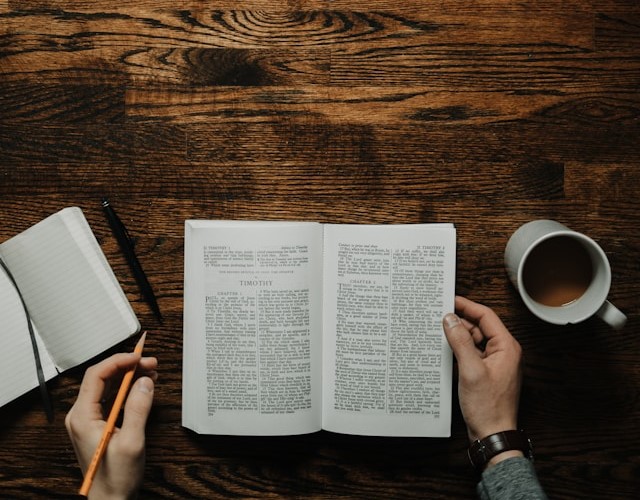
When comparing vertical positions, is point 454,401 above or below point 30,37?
below

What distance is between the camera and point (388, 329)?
0.84 meters

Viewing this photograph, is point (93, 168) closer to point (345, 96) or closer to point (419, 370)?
point (345, 96)

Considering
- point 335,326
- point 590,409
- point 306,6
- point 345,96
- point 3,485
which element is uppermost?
point 306,6

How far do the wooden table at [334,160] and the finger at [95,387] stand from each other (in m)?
0.11

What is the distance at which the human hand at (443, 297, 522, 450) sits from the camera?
77cm

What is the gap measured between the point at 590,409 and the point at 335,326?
417mm

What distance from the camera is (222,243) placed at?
83 centimetres

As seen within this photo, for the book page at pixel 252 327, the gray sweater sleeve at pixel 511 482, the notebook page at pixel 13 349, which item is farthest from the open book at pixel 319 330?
the notebook page at pixel 13 349

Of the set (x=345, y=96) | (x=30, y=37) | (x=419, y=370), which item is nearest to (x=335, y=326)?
(x=419, y=370)

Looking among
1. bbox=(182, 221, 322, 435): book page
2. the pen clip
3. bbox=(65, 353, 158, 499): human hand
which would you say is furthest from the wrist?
the pen clip

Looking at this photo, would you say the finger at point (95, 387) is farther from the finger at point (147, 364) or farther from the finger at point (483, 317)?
the finger at point (483, 317)

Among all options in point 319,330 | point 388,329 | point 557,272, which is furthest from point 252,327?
point 557,272

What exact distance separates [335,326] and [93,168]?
0.45m

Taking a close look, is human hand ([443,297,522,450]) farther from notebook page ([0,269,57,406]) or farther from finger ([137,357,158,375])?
notebook page ([0,269,57,406])
